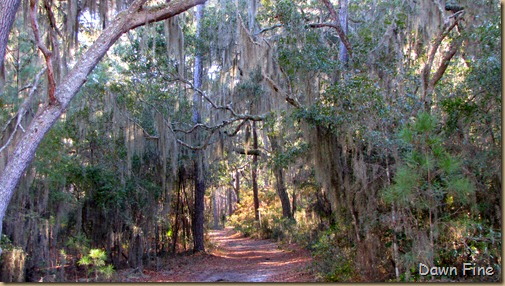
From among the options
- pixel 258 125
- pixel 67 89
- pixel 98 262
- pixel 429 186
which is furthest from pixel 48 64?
pixel 258 125

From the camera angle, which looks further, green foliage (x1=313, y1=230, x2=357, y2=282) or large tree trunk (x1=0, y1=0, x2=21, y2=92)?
green foliage (x1=313, y1=230, x2=357, y2=282)

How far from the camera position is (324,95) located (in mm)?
7207

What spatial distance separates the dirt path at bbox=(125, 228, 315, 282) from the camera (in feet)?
32.9

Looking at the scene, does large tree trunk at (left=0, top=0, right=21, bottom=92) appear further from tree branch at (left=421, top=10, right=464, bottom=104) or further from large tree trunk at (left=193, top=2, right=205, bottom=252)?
large tree trunk at (left=193, top=2, right=205, bottom=252)

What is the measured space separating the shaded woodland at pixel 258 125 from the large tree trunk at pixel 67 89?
21 millimetres

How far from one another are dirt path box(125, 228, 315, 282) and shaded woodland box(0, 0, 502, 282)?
0.55 m

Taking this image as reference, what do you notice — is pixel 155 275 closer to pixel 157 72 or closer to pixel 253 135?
pixel 157 72

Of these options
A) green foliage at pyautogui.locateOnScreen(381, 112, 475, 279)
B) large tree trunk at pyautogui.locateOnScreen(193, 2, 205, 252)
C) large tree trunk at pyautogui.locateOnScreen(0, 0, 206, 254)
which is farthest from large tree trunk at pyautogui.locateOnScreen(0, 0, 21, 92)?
large tree trunk at pyautogui.locateOnScreen(193, 2, 205, 252)

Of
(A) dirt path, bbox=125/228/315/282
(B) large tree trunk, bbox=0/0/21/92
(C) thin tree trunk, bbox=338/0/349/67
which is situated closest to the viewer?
(B) large tree trunk, bbox=0/0/21/92

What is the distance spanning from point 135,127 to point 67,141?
67.5 inches

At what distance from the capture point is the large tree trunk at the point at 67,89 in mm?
5031

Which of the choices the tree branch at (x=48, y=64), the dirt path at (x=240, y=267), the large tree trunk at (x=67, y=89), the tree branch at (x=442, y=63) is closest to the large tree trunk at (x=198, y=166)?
the dirt path at (x=240, y=267)

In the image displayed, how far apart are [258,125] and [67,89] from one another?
9.22 metres

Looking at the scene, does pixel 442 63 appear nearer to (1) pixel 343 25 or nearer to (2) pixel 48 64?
(1) pixel 343 25
